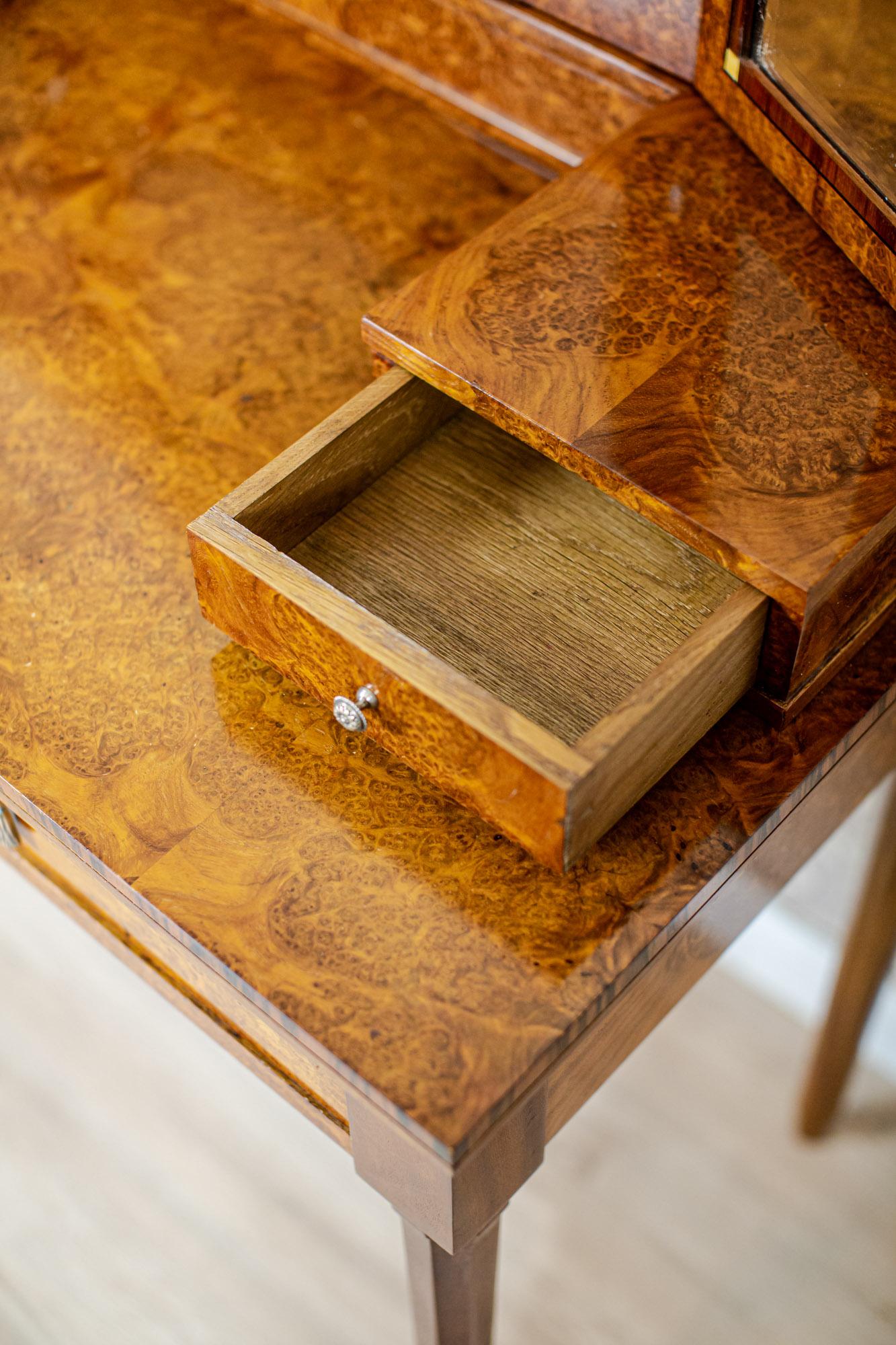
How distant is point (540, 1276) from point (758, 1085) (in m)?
0.29

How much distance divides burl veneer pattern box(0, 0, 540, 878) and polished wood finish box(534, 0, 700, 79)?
0.33 ft

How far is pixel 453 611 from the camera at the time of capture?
65cm

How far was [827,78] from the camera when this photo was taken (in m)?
0.70

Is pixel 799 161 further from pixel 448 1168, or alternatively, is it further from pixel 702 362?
pixel 448 1168

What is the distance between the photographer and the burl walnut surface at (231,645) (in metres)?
0.56

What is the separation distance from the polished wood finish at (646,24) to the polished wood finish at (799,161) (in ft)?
0.04

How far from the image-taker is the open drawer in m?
0.54

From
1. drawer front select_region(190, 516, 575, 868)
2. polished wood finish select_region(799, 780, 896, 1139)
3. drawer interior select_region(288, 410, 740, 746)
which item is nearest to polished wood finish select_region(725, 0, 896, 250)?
drawer interior select_region(288, 410, 740, 746)

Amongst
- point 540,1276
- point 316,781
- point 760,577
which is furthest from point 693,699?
point 540,1276

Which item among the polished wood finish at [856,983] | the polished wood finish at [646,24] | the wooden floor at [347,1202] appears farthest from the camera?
the wooden floor at [347,1202]

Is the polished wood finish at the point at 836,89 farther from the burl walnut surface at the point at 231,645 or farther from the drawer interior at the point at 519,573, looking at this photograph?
the drawer interior at the point at 519,573

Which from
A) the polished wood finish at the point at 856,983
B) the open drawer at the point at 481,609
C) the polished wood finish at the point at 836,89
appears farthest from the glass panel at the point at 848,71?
the polished wood finish at the point at 856,983

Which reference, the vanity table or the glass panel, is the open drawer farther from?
the glass panel

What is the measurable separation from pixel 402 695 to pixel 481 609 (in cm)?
11
